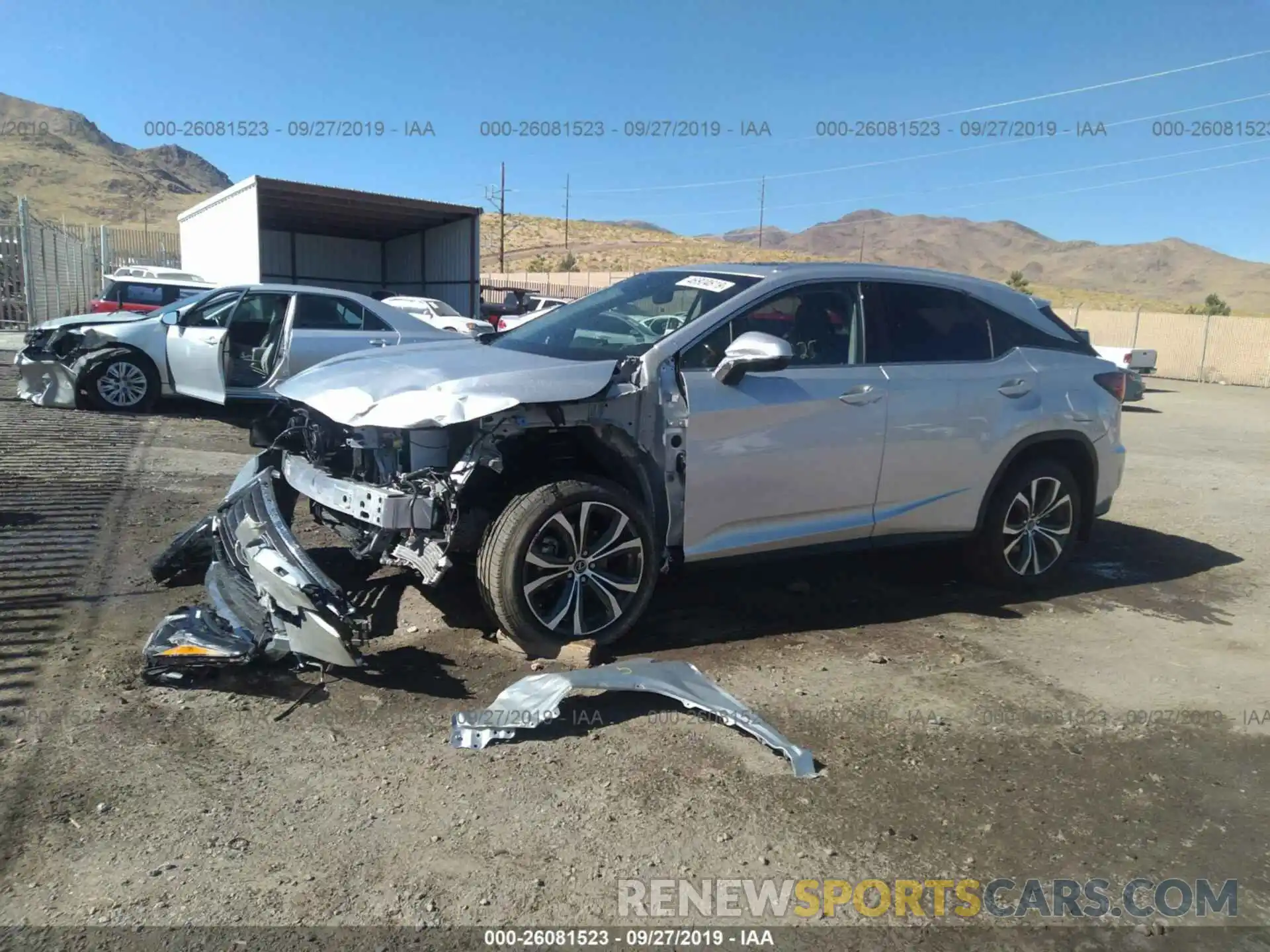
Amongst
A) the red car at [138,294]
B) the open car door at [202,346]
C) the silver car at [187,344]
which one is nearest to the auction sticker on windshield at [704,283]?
the silver car at [187,344]

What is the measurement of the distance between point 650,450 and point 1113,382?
339 cm

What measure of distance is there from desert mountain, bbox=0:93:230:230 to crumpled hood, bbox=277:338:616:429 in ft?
199

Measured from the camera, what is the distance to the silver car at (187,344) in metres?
10.3

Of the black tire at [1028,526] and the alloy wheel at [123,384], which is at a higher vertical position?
the alloy wheel at [123,384]

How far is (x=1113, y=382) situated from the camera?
5.93 m

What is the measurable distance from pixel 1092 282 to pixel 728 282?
137 metres

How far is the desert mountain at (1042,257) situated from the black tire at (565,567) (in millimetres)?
90940

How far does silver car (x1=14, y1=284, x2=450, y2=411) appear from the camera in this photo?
10328 millimetres

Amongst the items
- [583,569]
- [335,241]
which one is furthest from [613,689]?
[335,241]

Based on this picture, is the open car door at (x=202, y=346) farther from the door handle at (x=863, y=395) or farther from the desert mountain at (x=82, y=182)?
the desert mountain at (x=82, y=182)

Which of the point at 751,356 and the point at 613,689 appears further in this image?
the point at 751,356

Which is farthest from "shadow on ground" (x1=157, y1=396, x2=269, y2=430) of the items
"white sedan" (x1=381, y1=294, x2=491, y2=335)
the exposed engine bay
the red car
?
the exposed engine bay

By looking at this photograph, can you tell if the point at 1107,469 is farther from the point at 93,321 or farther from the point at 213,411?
the point at 93,321

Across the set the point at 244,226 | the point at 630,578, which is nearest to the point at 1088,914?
the point at 630,578
